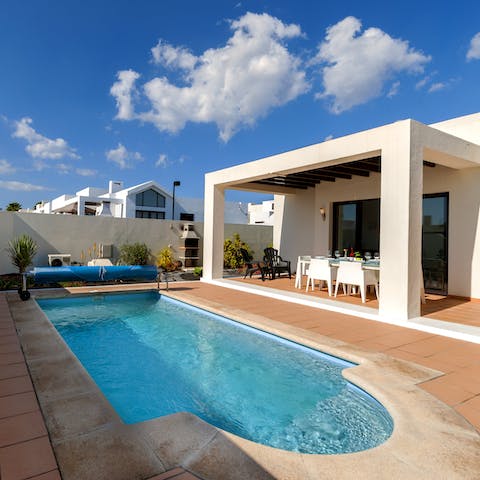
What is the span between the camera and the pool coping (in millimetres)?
2158

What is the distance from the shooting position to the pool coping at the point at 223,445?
7.08 ft

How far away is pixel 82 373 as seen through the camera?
3.73 metres

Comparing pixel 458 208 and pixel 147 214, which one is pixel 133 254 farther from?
pixel 147 214

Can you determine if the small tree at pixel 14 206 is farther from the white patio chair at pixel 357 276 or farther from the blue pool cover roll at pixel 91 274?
the white patio chair at pixel 357 276

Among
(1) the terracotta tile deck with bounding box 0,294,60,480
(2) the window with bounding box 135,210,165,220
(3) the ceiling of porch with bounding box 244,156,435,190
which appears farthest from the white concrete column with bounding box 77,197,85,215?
(1) the terracotta tile deck with bounding box 0,294,60,480

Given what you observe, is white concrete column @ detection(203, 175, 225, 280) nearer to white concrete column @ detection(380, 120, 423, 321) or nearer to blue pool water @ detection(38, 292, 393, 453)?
blue pool water @ detection(38, 292, 393, 453)

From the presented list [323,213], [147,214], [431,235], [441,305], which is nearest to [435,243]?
[431,235]

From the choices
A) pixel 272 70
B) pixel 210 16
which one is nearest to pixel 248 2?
pixel 210 16

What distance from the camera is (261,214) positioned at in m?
40.1

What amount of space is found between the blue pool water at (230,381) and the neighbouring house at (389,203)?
2763 mm

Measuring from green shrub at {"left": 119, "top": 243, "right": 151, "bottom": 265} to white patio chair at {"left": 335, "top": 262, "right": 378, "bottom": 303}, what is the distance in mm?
8102

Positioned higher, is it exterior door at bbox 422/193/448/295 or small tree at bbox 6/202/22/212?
A: small tree at bbox 6/202/22/212

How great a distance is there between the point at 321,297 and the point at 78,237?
8996 millimetres

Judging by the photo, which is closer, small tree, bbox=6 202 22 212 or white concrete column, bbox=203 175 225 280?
white concrete column, bbox=203 175 225 280
